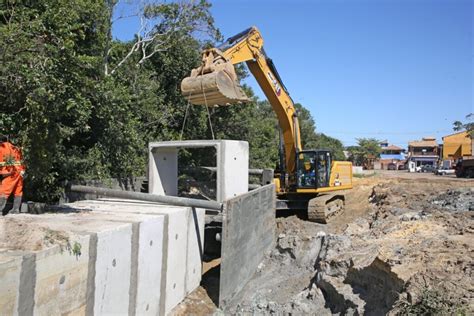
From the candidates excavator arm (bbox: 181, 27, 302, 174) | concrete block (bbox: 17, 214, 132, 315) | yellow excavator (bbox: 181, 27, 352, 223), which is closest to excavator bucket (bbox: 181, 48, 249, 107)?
excavator arm (bbox: 181, 27, 302, 174)

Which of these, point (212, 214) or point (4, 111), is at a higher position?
point (4, 111)

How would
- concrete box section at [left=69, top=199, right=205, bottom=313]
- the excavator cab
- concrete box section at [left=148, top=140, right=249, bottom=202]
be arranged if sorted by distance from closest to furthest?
concrete box section at [left=69, top=199, right=205, bottom=313]
concrete box section at [left=148, top=140, right=249, bottom=202]
the excavator cab

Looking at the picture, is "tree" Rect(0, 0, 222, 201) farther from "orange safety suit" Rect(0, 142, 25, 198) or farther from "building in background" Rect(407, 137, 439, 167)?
"building in background" Rect(407, 137, 439, 167)

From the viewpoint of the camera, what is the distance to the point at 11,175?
7.43 metres

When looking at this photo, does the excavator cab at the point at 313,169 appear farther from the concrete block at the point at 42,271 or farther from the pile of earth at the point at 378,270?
the concrete block at the point at 42,271

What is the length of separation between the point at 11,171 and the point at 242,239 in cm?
464

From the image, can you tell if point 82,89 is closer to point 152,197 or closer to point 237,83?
point 152,197

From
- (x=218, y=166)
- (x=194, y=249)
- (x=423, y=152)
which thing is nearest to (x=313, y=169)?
(x=218, y=166)

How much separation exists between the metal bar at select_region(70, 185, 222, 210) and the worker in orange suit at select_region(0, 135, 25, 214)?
162cm

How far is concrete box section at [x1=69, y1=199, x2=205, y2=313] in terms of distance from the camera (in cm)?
764

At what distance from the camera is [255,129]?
18672 millimetres

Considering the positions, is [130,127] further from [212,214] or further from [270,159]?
[270,159]

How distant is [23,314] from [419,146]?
8894cm

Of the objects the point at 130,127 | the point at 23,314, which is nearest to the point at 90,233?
the point at 23,314
